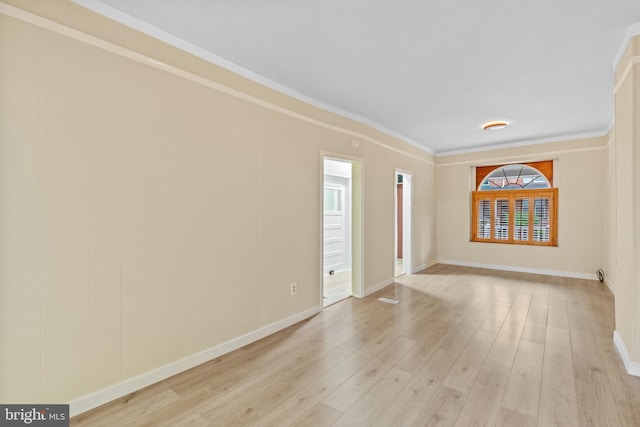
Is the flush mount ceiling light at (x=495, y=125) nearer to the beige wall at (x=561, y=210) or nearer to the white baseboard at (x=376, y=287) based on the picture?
the beige wall at (x=561, y=210)

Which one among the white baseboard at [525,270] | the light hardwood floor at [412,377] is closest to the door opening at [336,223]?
the light hardwood floor at [412,377]

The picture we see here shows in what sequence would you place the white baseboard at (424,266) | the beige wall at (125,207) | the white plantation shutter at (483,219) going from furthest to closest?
the white plantation shutter at (483,219) → the white baseboard at (424,266) → the beige wall at (125,207)

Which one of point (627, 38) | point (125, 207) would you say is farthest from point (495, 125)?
point (125, 207)

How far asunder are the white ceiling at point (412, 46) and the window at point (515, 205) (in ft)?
6.80

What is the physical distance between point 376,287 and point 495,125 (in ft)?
10.5

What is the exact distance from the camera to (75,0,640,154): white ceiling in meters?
2.00

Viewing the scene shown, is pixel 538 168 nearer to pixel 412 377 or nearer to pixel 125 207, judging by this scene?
pixel 412 377

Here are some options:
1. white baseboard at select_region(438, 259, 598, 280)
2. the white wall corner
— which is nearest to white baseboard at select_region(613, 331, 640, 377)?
the white wall corner

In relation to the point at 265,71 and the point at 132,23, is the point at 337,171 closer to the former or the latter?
the point at 265,71

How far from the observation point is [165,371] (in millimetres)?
2262

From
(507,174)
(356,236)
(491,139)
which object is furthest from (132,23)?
(507,174)

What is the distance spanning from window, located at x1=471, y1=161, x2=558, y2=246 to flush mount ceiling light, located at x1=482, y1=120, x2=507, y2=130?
6.17 feet

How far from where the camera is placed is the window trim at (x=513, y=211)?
567 centimetres

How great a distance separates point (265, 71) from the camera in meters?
2.87
